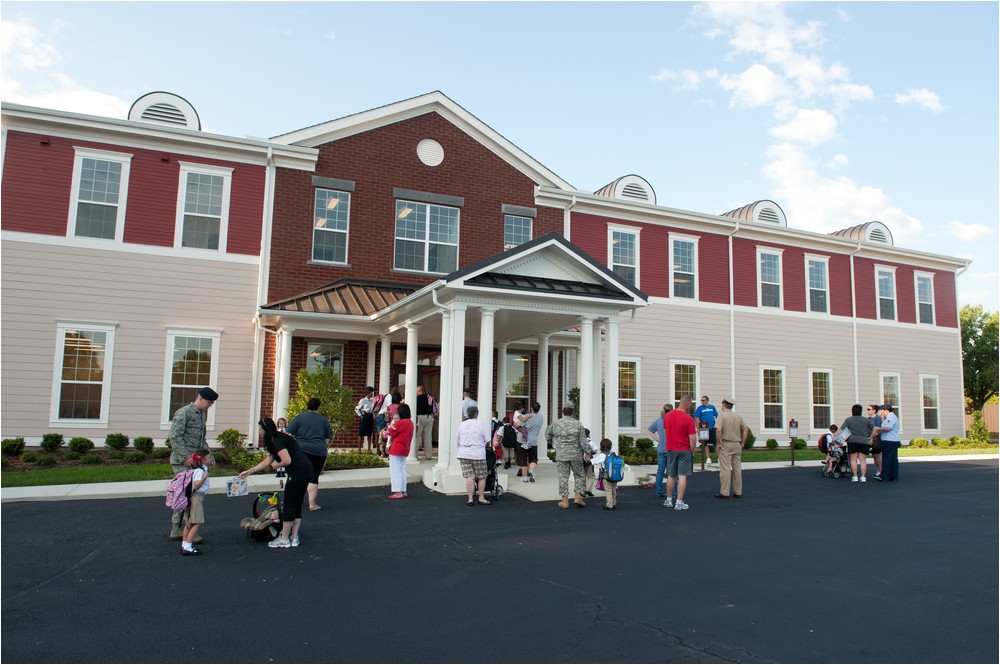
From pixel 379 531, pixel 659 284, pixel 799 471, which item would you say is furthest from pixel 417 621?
pixel 659 284

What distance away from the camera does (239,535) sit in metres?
8.61

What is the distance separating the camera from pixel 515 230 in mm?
20016

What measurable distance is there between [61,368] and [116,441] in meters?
2.19

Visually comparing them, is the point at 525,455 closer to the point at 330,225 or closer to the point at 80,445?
the point at 330,225

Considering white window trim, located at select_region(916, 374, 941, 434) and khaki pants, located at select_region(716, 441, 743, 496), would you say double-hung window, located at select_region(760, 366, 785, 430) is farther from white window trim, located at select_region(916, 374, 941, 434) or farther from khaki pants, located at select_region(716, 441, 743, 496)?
khaki pants, located at select_region(716, 441, 743, 496)

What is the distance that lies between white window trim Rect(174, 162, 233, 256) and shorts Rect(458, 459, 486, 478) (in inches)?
374

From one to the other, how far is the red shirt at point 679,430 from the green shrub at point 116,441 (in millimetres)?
11721

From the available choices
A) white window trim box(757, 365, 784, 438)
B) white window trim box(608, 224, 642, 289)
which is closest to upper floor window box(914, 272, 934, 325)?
white window trim box(757, 365, 784, 438)

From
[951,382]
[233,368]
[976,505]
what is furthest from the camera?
[951,382]

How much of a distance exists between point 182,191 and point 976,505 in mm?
18000

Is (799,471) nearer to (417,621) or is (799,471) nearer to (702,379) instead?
(702,379)

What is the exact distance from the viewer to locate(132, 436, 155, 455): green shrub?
1517cm

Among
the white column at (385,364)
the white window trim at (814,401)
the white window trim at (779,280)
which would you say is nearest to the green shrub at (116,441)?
the white column at (385,364)

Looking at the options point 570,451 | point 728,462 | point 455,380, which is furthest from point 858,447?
point 455,380
